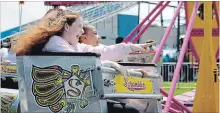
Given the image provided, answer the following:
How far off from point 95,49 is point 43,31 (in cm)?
59

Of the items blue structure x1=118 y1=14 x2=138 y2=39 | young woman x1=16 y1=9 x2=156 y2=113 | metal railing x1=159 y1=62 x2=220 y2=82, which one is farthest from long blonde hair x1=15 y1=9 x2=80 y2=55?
blue structure x1=118 y1=14 x2=138 y2=39

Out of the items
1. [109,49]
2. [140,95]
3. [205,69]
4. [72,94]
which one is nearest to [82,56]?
[72,94]

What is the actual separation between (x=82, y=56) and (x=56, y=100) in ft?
0.88

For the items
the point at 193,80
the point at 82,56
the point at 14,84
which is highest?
the point at 82,56

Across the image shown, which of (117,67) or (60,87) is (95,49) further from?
(60,87)

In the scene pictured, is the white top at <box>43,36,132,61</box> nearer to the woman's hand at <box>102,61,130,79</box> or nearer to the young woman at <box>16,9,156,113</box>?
the young woman at <box>16,9,156,113</box>

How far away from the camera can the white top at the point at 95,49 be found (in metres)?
2.56

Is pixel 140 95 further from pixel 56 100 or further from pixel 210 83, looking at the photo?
pixel 210 83

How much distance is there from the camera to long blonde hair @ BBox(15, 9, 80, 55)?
254 cm

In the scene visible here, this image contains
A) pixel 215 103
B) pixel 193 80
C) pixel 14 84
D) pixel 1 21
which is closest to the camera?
pixel 14 84

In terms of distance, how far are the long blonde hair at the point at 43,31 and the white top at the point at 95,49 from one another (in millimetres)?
40

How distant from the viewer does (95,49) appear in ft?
10.2

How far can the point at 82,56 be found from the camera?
2.37 meters

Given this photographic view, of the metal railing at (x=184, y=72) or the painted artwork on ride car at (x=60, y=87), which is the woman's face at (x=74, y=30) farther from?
the metal railing at (x=184, y=72)
